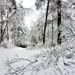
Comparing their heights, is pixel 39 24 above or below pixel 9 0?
below

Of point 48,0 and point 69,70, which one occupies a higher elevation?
point 48,0

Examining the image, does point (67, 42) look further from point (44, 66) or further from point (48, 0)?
point (48, 0)

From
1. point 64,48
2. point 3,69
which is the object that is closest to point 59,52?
point 64,48

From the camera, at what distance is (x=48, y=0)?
1133 cm

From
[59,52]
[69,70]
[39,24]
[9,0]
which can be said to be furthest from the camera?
[39,24]

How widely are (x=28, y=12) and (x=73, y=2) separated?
5384 millimetres

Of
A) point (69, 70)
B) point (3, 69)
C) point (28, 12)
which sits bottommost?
point (3, 69)

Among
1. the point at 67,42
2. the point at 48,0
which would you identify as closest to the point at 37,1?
the point at 48,0

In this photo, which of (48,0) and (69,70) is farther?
(48,0)

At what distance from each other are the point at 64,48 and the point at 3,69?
236 centimetres

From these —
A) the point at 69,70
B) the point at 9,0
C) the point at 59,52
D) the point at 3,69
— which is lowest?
the point at 3,69

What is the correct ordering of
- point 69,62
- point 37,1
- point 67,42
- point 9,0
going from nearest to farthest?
1. point 69,62
2. point 67,42
3. point 9,0
4. point 37,1

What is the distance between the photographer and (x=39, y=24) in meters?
22.7

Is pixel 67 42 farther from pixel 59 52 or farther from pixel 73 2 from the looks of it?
pixel 73 2
